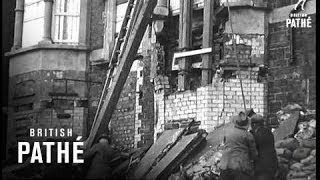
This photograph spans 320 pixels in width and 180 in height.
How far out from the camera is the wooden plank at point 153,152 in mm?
9250

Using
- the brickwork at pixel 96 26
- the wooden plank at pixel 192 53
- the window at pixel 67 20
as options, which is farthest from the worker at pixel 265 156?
the window at pixel 67 20

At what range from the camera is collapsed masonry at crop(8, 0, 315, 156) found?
9000mm

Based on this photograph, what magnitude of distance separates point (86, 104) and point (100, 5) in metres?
1.34

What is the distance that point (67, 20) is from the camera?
10.0 metres

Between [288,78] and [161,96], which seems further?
[161,96]

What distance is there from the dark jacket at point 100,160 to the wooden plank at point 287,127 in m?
2.12

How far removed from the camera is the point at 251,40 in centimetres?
920

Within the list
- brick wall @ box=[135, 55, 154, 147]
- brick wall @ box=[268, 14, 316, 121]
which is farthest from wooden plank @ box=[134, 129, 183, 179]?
brick wall @ box=[268, 14, 316, 121]

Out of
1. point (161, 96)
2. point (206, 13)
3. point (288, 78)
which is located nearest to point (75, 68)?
point (161, 96)

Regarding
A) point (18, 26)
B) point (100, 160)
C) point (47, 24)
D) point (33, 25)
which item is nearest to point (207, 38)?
point (100, 160)

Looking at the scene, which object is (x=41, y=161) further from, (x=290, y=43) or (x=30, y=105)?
(x=290, y=43)

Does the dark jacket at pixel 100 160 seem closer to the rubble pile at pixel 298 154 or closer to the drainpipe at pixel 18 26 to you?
the drainpipe at pixel 18 26

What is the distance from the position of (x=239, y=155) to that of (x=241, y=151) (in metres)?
0.05

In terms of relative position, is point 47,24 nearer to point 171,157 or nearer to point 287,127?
point 171,157
